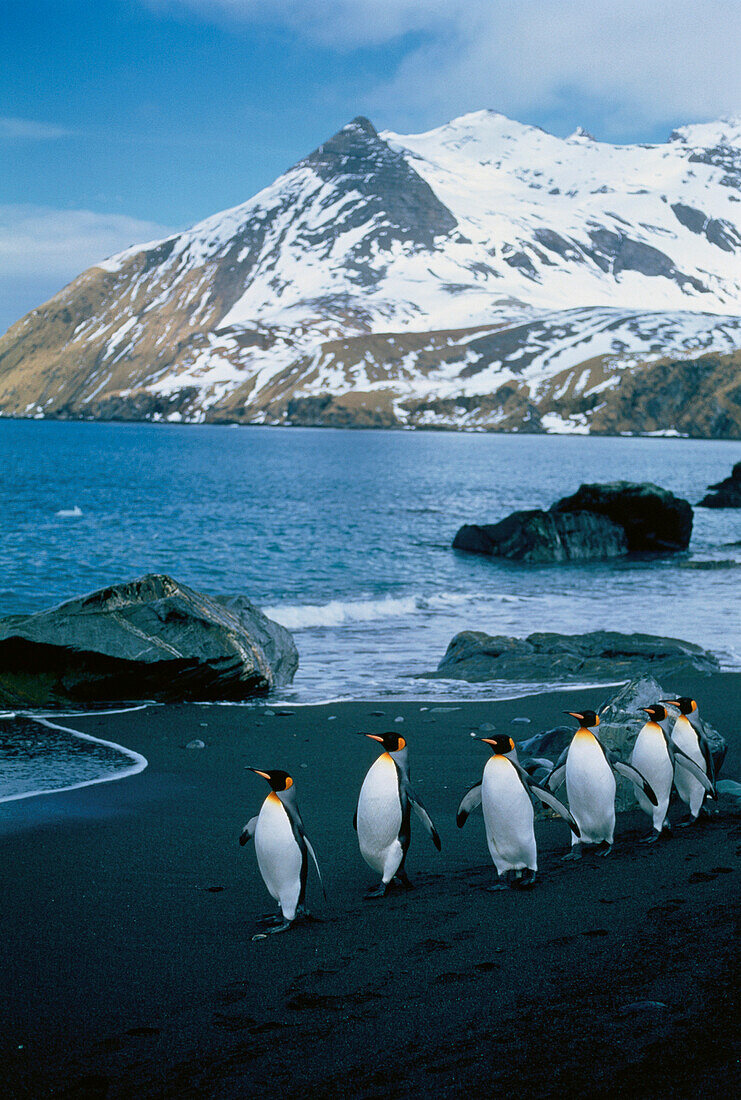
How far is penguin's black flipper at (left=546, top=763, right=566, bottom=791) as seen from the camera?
9.04 meters

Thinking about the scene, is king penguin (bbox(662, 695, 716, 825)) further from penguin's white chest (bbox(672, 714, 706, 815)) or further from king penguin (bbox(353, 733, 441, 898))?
king penguin (bbox(353, 733, 441, 898))

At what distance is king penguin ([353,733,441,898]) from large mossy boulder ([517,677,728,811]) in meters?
2.26

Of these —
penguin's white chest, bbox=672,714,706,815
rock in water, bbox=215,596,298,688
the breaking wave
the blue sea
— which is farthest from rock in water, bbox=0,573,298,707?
penguin's white chest, bbox=672,714,706,815

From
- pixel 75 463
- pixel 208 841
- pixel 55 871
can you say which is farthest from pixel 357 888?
pixel 75 463

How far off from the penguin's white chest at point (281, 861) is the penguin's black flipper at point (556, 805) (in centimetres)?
216

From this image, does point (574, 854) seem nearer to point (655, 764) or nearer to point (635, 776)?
point (635, 776)

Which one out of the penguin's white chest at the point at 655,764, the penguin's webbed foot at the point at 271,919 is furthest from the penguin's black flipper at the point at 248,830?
the penguin's white chest at the point at 655,764

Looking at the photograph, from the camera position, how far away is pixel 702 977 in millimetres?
5523

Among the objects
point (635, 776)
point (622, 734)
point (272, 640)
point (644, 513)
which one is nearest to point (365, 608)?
point (272, 640)

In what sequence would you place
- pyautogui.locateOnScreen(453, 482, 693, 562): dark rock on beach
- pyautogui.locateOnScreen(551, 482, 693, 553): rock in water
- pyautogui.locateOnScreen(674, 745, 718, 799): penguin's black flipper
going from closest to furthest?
pyautogui.locateOnScreen(674, 745, 718, 799): penguin's black flipper
pyautogui.locateOnScreen(453, 482, 693, 562): dark rock on beach
pyautogui.locateOnScreen(551, 482, 693, 553): rock in water

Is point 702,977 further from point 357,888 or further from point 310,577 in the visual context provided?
point 310,577

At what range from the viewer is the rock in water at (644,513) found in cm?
4609

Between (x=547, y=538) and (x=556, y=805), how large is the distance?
34594 mm

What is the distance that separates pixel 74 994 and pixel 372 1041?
184 cm
